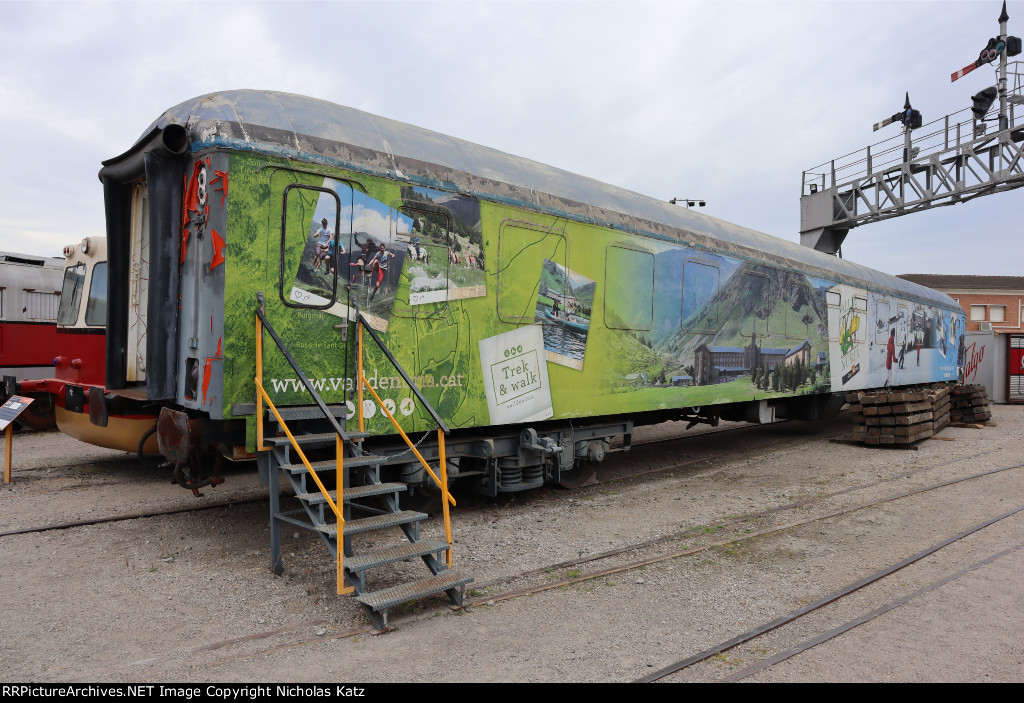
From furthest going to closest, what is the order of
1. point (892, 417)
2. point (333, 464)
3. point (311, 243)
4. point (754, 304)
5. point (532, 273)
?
point (892, 417) → point (754, 304) → point (532, 273) → point (311, 243) → point (333, 464)

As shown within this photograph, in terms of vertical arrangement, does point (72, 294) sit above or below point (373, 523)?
above

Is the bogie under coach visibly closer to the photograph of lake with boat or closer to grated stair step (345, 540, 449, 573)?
grated stair step (345, 540, 449, 573)

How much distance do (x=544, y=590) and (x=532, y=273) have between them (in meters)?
3.29

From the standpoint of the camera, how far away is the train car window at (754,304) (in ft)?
31.9

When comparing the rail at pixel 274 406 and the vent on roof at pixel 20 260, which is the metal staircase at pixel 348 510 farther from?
the vent on roof at pixel 20 260

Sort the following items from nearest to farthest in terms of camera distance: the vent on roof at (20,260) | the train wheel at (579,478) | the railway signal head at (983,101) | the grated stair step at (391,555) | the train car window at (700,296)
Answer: the grated stair step at (391,555), the train wheel at (579,478), the train car window at (700,296), the vent on roof at (20,260), the railway signal head at (983,101)

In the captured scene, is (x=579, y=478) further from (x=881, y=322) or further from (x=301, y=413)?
(x=881, y=322)

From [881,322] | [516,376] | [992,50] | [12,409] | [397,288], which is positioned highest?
[992,50]

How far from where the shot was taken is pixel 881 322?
562 inches

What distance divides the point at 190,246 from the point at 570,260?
3835 mm

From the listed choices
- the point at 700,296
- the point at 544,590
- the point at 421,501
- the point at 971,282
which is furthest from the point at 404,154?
the point at 971,282

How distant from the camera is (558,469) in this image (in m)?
7.32

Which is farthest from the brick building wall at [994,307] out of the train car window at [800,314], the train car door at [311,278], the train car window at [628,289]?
the train car door at [311,278]

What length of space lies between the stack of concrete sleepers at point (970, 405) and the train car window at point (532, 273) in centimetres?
1507
